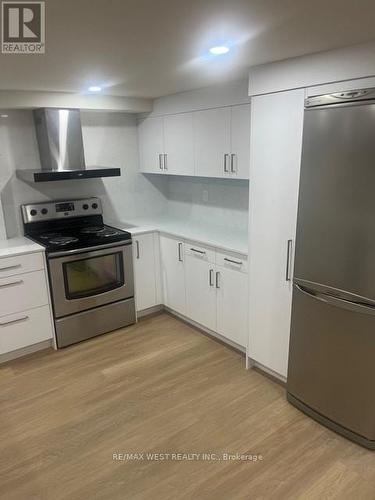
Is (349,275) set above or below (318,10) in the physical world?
below

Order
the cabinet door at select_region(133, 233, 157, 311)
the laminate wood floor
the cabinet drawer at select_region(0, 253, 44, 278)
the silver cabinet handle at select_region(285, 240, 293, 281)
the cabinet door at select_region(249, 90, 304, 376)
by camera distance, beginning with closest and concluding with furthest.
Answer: the laminate wood floor → the cabinet door at select_region(249, 90, 304, 376) → the silver cabinet handle at select_region(285, 240, 293, 281) → the cabinet drawer at select_region(0, 253, 44, 278) → the cabinet door at select_region(133, 233, 157, 311)

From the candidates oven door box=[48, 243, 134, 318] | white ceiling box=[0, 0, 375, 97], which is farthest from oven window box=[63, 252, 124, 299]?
white ceiling box=[0, 0, 375, 97]

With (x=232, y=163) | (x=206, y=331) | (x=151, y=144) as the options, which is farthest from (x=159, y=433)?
(x=151, y=144)

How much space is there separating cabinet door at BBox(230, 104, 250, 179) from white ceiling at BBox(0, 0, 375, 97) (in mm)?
327

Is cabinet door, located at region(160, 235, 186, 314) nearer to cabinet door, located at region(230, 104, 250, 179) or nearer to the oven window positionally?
the oven window

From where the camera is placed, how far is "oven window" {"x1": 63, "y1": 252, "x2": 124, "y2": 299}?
10.4 ft

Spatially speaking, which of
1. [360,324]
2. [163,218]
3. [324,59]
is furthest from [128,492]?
[163,218]

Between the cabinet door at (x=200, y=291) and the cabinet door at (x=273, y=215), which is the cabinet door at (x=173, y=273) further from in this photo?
the cabinet door at (x=273, y=215)

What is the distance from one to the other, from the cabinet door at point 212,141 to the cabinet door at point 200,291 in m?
0.77

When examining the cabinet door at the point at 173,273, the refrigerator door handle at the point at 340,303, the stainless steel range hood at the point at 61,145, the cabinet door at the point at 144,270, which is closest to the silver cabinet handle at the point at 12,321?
the cabinet door at the point at 144,270

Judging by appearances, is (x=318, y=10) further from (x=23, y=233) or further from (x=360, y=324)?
(x=23, y=233)

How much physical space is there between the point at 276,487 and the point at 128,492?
754 mm

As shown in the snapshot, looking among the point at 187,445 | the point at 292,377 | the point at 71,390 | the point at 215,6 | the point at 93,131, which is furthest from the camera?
the point at 93,131

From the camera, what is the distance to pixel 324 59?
196 cm
